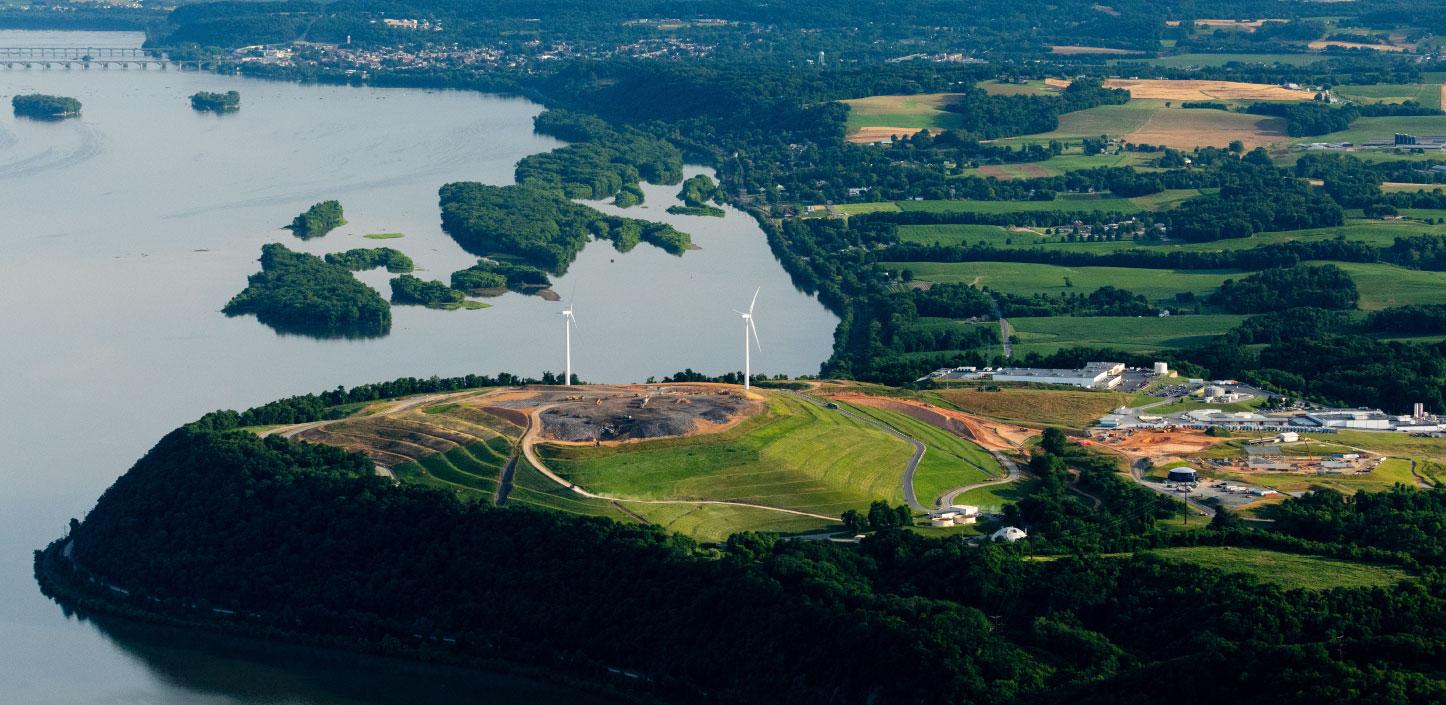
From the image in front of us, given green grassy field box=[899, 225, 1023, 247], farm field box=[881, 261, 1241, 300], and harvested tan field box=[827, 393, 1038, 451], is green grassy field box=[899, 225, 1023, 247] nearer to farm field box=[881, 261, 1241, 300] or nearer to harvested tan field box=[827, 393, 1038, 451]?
farm field box=[881, 261, 1241, 300]

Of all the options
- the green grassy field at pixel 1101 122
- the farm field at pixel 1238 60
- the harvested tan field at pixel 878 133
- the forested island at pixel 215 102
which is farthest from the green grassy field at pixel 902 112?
the forested island at pixel 215 102

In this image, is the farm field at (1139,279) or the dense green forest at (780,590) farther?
the farm field at (1139,279)

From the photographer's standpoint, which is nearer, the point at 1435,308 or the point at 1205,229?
the point at 1435,308

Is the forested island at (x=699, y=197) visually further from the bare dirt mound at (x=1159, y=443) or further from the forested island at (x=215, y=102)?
the bare dirt mound at (x=1159, y=443)

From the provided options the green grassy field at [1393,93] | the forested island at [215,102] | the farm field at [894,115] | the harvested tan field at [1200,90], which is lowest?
the forested island at [215,102]

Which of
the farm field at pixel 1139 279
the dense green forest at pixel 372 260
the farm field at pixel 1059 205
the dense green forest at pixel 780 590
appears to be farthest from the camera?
the farm field at pixel 1059 205

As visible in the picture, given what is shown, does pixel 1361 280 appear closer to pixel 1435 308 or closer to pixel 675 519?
pixel 1435 308

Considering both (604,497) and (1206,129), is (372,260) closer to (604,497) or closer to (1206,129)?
(604,497)

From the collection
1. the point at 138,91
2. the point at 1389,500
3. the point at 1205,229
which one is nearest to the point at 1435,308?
the point at 1205,229
